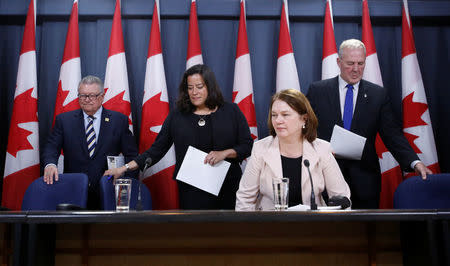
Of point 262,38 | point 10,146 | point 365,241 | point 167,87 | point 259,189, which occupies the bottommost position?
point 365,241

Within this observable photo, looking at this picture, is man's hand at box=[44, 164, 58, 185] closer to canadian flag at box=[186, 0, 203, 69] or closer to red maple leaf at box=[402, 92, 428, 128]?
canadian flag at box=[186, 0, 203, 69]

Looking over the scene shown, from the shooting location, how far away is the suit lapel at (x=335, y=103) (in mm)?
3422

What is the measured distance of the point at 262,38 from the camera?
4691mm

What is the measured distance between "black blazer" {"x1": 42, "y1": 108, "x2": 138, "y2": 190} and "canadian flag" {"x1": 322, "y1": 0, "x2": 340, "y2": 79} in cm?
177

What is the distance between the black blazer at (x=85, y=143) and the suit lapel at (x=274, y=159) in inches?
56.3

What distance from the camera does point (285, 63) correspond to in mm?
4309

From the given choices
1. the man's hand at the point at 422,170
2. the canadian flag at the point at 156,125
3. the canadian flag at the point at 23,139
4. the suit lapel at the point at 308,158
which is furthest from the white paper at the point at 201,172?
the canadian flag at the point at 23,139

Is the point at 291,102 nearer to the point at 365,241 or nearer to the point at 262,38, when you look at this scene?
the point at 365,241

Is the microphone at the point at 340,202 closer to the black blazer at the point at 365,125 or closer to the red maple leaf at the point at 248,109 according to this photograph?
the black blazer at the point at 365,125

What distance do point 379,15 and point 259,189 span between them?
267 centimetres

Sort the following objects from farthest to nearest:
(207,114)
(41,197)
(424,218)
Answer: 1. (207,114)
2. (41,197)
3. (424,218)

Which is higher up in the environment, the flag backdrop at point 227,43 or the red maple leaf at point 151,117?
the flag backdrop at point 227,43

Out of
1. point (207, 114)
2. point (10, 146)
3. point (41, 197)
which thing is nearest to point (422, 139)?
point (207, 114)

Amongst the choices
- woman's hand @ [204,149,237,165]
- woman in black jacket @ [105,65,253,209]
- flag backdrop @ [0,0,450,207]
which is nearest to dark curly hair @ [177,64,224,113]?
woman in black jacket @ [105,65,253,209]
